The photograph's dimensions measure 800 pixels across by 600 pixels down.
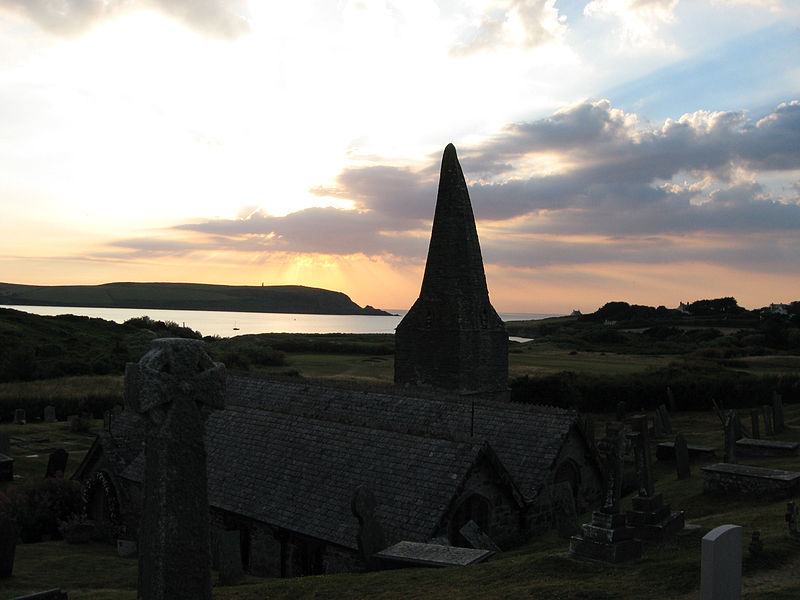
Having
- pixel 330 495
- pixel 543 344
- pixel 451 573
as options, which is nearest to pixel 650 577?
pixel 451 573

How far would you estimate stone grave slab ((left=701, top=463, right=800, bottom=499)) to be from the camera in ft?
44.7

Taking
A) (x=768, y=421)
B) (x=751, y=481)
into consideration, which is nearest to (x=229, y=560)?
(x=751, y=481)

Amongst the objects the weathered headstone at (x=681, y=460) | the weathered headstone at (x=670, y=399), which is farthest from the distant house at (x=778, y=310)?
the weathered headstone at (x=681, y=460)

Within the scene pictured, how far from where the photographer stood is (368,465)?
15.5 metres

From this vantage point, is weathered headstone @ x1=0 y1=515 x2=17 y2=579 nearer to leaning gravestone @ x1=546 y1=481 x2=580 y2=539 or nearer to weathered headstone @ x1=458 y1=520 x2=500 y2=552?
weathered headstone @ x1=458 y1=520 x2=500 y2=552

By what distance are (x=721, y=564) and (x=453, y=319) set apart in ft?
59.8

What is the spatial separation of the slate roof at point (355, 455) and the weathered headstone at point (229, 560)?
165 centimetres

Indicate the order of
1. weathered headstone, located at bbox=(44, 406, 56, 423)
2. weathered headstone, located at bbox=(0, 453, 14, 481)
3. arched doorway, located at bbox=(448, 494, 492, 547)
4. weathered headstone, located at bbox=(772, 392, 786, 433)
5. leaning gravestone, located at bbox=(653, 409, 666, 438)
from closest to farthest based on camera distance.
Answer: arched doorway, located at bbox=(448, 494, 492, 547), weathered headstone, located at bbox=(0, 453, 14, 481), weathered headstone, located at bbox=(772, 392, 786, 433), leaning gravestone, located at bbox=(653, 409, 666, 438), weathered headstone, located at bbox=(44, 406, 56, 423)

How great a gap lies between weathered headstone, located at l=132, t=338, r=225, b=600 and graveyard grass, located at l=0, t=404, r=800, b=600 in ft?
13.9

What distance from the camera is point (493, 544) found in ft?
44.7

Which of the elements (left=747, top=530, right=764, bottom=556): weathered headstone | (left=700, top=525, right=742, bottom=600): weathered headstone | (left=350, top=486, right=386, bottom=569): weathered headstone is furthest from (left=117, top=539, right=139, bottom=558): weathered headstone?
(left=700, top=525, right=742, bottom=600): weathered headstone

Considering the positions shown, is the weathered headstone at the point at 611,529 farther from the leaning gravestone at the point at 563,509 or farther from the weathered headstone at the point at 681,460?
the weathered headstone at the point at 681,460

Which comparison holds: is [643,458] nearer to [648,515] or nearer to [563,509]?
[648,515]

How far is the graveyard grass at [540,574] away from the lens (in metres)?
8.43
